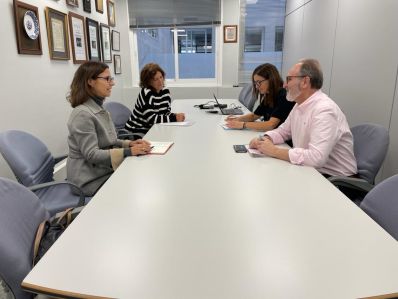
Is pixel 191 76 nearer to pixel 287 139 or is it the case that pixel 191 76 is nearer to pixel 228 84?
pixel 228 84

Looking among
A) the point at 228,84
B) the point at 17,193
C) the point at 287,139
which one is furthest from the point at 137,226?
the point at 228,84

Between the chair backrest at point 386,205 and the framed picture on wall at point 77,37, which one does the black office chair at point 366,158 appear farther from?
the framed picture on wall at point 77,37

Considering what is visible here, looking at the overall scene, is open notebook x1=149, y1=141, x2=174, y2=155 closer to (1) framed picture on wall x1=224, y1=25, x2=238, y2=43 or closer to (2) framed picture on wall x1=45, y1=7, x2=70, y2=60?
(2) framed picture on wall x1=45, y1=7, x2=70, y2=60

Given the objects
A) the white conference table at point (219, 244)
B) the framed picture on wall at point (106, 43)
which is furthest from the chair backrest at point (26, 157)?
the framed picture on wall at point (106, 43)

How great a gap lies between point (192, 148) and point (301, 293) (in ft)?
4.29

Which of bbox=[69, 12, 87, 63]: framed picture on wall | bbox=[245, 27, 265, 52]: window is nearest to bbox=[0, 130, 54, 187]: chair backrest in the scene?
bbox=[69, 12, 87, 63]: framed picture on wall

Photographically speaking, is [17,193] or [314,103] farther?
[314,103]

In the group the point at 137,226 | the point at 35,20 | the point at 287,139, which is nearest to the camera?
the point at 137,226

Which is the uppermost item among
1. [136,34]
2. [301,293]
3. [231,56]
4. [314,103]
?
[136,34]

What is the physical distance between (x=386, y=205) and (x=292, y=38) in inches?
166

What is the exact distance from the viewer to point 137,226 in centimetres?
101

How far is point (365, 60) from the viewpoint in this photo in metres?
2.65

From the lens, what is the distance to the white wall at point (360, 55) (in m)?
2.30

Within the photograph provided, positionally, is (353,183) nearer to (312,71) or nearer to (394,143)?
(312,71)
